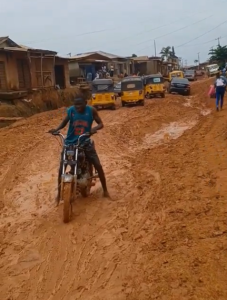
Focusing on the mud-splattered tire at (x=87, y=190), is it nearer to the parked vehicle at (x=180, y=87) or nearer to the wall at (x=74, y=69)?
the parked vehicle at (x=180, y=87)

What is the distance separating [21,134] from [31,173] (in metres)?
5.98

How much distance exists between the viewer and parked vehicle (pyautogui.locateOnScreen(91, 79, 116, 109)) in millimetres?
22859

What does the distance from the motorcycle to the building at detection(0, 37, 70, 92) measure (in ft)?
58.1

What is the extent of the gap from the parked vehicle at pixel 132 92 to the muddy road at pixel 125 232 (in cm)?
1391

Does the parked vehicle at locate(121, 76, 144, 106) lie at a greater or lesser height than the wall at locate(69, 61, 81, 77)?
lesser

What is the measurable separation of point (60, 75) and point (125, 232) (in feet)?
94.1

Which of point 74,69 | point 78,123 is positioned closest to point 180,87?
point 74,69

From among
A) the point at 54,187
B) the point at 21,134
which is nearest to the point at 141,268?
the point at 54,187

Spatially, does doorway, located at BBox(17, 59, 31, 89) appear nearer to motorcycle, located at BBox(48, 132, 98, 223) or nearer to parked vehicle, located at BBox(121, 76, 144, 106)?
parked vehicle, located at BBox(121, 76, 144, 106)

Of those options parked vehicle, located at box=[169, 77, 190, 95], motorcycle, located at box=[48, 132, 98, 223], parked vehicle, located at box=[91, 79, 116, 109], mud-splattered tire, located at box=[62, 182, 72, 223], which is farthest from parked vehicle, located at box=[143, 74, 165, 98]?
mud-splattered tire, located at box=[62, 182, 72, 223]

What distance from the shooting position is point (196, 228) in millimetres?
4969

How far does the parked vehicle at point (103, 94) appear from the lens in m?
22.9

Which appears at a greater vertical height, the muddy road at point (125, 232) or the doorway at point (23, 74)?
the doorway at point (23, 74)

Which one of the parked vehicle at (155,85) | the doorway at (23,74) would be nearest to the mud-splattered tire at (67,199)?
the doorway at (23,74)
